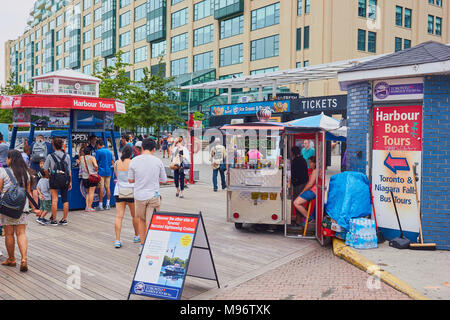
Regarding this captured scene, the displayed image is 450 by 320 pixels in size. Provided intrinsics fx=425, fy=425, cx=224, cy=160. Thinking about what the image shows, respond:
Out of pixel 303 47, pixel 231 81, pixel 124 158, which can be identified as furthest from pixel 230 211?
pixel 303 47

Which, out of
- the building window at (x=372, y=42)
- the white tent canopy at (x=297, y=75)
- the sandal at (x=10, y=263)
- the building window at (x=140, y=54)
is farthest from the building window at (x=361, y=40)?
the sandal at (x=10, y=263)

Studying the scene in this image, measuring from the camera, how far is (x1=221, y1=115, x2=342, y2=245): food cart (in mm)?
8242

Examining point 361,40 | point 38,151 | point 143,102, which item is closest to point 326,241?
point 38,151

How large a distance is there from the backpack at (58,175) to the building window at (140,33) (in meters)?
50.8

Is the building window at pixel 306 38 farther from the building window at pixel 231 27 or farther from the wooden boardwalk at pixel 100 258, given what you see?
the wooden boardwalk at pixel 100 258

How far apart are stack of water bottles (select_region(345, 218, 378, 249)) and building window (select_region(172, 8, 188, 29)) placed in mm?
46316

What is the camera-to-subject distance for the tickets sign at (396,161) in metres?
7.42

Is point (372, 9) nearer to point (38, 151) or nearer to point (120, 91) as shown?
point (120, 91)

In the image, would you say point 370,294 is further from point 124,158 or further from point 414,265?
point 124,158

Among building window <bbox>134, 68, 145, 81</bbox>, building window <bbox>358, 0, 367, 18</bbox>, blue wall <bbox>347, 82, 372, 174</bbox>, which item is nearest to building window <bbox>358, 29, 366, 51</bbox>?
building window <bbox>358, 0, 367, 18</bbox>

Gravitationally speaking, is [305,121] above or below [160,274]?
above

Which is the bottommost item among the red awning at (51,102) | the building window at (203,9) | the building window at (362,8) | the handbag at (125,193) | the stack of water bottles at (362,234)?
the stack of water bottles at (362,234)
